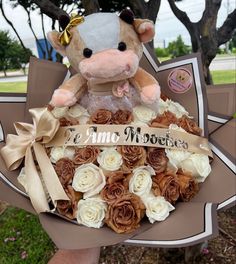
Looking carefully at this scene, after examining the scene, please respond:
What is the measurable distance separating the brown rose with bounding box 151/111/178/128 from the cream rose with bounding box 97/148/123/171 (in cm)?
12

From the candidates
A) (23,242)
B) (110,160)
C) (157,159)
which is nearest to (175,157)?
(157,159)

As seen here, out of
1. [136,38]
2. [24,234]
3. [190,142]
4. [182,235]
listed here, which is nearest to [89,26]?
[136,38]

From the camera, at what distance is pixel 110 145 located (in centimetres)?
77

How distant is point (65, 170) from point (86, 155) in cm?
5

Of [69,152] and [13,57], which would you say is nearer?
[69,152]

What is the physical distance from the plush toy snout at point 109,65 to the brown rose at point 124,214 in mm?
242

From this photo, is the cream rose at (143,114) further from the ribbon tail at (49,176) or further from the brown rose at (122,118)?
the ribbon tail at (49,176)

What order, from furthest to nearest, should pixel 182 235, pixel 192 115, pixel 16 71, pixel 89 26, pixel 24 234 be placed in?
pixel 16 71, pixel 24 234, pixel 192 115, pixel 89 26, pixel 182 235

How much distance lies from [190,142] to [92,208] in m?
0.28

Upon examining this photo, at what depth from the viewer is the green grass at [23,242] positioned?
1.98 m

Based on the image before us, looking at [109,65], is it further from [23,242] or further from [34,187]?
[23,242]

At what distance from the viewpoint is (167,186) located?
0.74 meters

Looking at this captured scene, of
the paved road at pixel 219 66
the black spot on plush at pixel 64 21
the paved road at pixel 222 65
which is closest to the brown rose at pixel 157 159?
the black spot on plush at pixel 64 21

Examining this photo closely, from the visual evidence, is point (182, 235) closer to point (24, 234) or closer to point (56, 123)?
point (56, 123)
